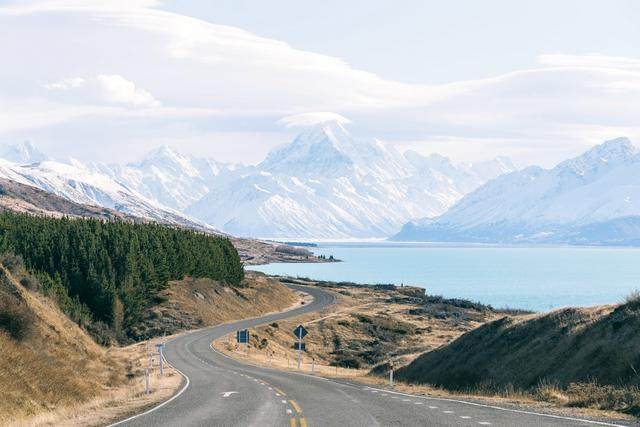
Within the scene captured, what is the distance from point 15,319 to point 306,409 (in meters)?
20.5

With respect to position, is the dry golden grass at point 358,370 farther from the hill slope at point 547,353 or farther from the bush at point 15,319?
the bush at point 15,319

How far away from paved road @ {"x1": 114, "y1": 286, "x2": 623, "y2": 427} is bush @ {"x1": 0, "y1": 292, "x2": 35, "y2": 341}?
8.67 m

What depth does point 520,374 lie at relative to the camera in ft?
125

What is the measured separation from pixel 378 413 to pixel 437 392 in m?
11.0

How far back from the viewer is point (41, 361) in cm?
3950

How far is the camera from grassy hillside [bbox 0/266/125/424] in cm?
3266

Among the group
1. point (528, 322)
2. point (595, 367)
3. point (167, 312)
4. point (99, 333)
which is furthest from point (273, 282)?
point (595, 367)

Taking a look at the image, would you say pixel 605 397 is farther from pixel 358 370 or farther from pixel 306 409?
pixel 358 370

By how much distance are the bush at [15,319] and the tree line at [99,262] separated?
106 ft

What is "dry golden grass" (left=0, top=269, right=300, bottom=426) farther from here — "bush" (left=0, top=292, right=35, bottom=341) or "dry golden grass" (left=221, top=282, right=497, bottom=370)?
"dry golden grass" (left=221, top=282, right=497, bottom=370)

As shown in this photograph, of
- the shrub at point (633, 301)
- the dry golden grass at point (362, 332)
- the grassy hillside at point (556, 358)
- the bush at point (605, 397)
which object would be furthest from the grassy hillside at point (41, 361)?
the dry golden grass at point (362, 332)

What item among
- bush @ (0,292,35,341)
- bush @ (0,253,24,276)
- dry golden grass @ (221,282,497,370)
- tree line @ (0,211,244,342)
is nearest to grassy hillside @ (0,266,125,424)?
bush @ (0,292,35,341)

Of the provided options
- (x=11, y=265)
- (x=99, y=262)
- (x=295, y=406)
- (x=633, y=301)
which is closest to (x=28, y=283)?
(x=11, y=265)

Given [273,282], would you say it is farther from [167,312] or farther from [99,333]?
[99,333]
